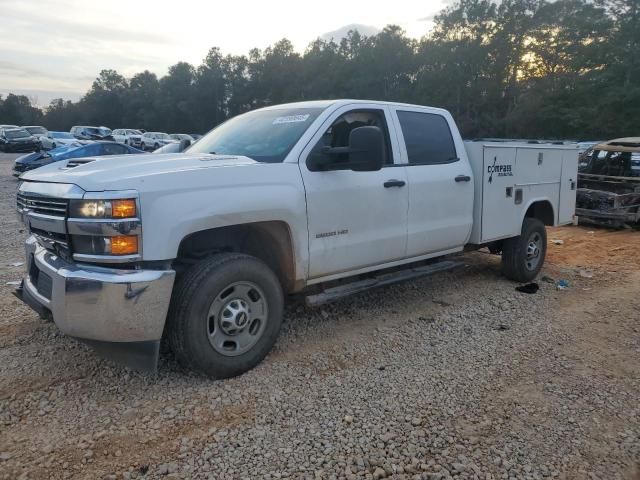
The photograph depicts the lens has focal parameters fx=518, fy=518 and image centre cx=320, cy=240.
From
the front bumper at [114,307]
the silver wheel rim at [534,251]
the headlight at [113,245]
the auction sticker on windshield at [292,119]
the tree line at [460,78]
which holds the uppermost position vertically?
the tree line at [460,78]

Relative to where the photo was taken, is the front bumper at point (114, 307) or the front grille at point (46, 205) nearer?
the front bumper at point (114, 307)

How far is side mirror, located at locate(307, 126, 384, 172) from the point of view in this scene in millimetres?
3770

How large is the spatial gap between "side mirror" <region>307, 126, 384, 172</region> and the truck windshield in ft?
0.84

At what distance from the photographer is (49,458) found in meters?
2.75

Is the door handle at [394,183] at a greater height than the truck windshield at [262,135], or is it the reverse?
the truck windshield at [262,135]

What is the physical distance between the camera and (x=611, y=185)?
419 inches

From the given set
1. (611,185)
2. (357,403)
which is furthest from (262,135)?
(611,185)

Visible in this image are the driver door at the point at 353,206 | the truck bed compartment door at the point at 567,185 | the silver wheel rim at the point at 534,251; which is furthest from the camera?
the truck bed compartment door at the point at 567,185

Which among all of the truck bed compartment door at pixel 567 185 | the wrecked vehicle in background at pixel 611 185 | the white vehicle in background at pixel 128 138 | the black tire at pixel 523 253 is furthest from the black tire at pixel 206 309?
the white vehicle in background at pixel 128 138

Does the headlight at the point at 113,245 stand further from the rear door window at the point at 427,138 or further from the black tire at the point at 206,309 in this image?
the rear door window at the point at 427,138

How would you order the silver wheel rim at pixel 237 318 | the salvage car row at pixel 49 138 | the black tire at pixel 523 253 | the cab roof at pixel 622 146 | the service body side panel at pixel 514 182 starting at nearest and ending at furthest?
the silver wheel rim at pixel 237 318, the service body side panel at pixel 514 182, the black tire at pixel 523 253, the cab roof at pixel 622 146, the salvage car row at pixel 49 138

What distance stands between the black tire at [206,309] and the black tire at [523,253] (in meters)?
A: 3.47

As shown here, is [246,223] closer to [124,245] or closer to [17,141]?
[124,245]

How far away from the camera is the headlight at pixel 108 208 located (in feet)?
9.82
